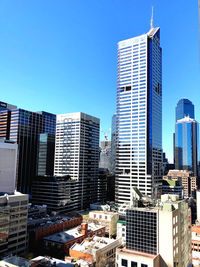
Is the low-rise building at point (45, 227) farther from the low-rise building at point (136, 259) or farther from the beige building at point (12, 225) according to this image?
the low-rise building at point (136, 259)

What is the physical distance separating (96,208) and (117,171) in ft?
117

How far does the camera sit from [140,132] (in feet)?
621

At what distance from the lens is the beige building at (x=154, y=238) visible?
59.9 m

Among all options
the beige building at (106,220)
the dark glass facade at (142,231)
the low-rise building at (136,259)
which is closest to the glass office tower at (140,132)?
the beige building at (106,220)

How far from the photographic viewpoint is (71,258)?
76.5 m

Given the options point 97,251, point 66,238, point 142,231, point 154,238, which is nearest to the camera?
point 154,238

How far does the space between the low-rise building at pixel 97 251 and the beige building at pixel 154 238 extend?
1587 centimetres

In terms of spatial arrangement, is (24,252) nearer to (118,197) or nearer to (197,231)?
(197,231)

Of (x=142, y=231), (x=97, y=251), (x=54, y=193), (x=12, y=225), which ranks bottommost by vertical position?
(x=97, y=251)

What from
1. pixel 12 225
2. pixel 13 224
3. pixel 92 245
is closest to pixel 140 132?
pixel 92 245

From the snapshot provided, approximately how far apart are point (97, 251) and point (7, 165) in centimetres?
8564

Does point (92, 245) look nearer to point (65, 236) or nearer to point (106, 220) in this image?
point (65, 236)

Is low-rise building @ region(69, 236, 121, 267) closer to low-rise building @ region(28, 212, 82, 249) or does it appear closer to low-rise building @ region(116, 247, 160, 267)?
low-rise building @ region(116, 247, 160, 267)

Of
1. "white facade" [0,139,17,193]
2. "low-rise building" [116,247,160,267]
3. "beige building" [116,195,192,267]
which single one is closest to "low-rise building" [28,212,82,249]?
"white facade" [0,139,17,193]
